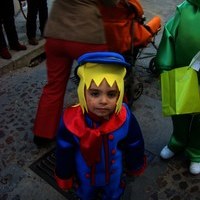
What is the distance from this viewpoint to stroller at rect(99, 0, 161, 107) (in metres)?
2.86

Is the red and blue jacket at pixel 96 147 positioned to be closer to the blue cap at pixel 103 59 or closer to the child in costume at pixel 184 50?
the blue cap at pixel 103 59

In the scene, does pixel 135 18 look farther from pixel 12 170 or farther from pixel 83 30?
pixel 12 170

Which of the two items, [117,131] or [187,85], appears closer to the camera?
[117,131]

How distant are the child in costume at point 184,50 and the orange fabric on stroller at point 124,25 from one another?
17.4 inches

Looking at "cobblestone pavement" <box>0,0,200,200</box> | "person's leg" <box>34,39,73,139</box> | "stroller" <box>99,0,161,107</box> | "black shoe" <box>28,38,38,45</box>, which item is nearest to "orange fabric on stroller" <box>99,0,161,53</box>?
"stroller" <box>99,0,161,107</box>

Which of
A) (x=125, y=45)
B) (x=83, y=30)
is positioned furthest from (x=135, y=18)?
(x=83, y=30)

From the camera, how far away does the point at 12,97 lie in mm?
3994

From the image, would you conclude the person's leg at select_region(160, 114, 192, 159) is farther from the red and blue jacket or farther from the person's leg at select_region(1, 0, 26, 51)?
the person's leg at select_region(1, 0, 26, 51)

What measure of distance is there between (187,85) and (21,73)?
2.69 m

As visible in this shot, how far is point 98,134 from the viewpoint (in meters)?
2.00

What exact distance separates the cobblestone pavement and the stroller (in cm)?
46

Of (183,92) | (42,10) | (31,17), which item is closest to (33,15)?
(31,17)

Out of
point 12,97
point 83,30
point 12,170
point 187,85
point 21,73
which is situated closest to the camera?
point 187,85

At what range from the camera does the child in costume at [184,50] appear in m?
2.45
